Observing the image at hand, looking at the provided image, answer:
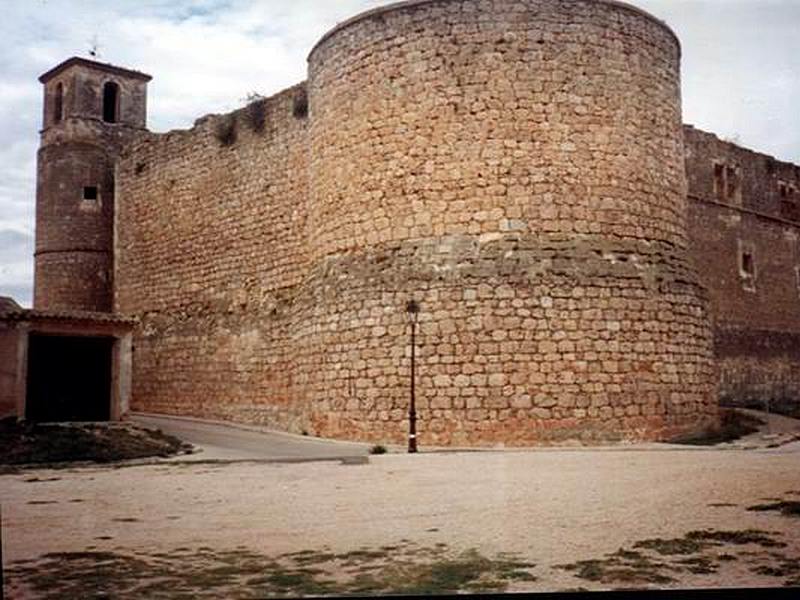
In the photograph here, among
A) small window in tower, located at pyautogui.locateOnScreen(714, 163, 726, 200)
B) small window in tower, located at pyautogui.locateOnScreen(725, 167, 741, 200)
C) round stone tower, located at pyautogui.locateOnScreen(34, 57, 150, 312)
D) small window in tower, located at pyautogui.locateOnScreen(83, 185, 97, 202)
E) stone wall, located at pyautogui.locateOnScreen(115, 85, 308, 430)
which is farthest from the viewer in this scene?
small window in tower, located at pyautogui.locateOnScreen(83, 185, 97, 202)

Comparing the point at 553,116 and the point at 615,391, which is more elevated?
the point at 553,116

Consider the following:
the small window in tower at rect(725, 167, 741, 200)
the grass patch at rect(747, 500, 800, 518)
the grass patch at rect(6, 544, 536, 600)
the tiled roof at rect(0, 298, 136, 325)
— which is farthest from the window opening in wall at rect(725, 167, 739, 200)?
the grass patch at rect(6, 544, 536, 600)

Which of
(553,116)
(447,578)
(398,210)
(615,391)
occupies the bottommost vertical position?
(447,578)

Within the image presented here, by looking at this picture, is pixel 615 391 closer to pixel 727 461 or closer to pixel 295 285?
pixel 727 461

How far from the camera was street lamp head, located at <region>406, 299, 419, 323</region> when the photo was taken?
11.9 metres

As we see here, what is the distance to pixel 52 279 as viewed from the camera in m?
21.3

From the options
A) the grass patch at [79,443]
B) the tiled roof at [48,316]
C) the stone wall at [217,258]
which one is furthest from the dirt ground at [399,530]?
the stone wall at [217,258]

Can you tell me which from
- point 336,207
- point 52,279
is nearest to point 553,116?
point 336,207

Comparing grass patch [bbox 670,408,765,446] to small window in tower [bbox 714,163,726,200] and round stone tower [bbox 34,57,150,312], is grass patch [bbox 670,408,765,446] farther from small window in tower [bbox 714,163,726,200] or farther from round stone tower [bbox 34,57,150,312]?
round stone tower [bbox 34,57,150,312]

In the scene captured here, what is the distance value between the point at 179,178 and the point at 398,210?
27.1 ft

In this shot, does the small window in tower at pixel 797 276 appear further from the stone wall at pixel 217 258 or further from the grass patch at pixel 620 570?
the grass patch at pixel 620 570

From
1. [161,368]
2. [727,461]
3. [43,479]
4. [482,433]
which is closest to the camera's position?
[43,479]

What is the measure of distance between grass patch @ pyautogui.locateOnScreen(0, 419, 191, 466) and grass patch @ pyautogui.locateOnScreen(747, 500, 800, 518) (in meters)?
5.39

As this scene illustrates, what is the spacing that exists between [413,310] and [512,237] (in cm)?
160
